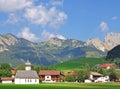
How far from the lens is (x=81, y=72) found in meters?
188

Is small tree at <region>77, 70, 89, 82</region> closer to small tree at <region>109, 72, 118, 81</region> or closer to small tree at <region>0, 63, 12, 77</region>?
small tree at <region>109, 72, 118, 81</region>

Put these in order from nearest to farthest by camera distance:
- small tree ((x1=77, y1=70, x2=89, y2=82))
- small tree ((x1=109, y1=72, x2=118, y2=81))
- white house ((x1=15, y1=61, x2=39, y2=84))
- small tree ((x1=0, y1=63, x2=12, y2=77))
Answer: white house ((x1=15, y1=61, x2=39, y2=84)), small tree ((x1=0, y1=63, x2=12, y2=77)), small tree ((x1=77, y1=70, x2=89, y2=82)), small tree ((x1=109, y1=72, x2=118, y2=81))

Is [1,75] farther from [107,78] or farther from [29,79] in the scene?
[107,78]

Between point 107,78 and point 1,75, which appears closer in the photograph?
point 1,75

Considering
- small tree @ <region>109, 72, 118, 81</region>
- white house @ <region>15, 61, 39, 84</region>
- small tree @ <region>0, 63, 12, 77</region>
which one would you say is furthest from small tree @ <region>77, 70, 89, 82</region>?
small tree @ <region>0, 63, 12, 77</region>

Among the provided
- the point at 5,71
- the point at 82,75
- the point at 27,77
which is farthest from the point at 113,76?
the point at 5,71

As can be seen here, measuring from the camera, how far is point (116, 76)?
649 feet

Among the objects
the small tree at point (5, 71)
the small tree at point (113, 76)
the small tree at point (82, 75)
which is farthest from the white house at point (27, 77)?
the small tree at point (113, 76)

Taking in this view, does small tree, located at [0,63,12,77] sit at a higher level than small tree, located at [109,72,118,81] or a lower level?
higher

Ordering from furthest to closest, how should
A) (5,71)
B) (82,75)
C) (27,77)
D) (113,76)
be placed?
(113,76), (5,71), (82,75), (27,77)

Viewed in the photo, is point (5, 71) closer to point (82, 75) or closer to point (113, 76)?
point (82, 75)

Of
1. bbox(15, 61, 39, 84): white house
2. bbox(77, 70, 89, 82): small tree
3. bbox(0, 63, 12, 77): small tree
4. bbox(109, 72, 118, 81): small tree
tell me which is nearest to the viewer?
bbox(15, 61, 39, 84): white house

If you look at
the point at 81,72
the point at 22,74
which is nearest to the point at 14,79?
the point at 22,74

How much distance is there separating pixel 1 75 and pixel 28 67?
1830 cm
